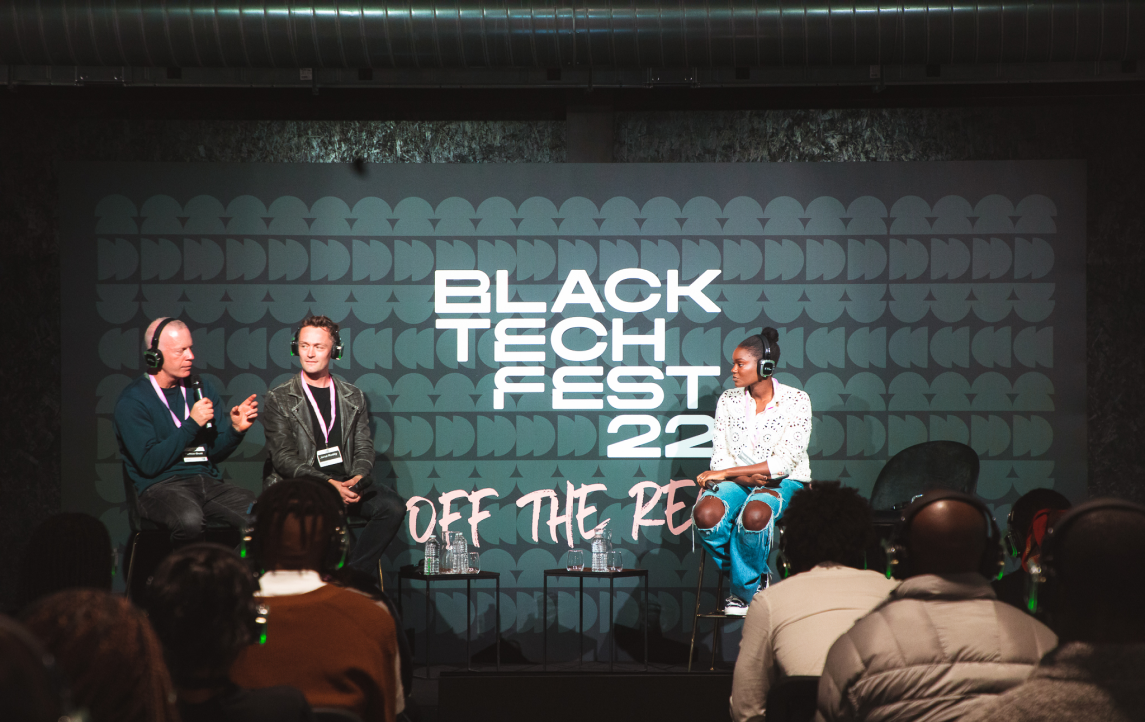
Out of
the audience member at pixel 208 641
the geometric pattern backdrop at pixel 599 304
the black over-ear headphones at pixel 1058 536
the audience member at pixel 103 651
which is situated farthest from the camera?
the geometric pattern backdrop at pixel 599 304

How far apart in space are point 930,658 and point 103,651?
4.23 ft

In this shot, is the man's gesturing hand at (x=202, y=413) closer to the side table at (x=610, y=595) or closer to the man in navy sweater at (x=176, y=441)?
the man in navy sweater at (x=176, y=441)

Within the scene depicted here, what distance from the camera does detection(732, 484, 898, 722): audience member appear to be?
223 centimetres

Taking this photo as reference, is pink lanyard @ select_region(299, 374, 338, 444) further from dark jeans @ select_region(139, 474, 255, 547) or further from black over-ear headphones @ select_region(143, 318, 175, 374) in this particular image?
black over-ear headphones @ select_region(143, 318, 175, 374)

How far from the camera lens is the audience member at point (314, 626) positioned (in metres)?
1.93

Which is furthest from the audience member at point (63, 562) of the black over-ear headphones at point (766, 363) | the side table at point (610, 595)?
the black over-ear headphones at point (766, 363)

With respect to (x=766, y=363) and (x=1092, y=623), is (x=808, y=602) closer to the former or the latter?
(x=1092, y=623)

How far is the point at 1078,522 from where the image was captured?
51.0 inches

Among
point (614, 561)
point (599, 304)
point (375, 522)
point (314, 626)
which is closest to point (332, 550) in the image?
point (314, 626)

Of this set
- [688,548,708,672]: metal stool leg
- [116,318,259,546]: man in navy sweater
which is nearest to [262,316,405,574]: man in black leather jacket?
[116,318,259,546]: man in navy sweater

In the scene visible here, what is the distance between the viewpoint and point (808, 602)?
228cm

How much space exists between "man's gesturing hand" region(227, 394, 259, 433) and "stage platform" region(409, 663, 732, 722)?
1.79m

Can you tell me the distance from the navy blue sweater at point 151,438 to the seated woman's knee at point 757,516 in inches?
102

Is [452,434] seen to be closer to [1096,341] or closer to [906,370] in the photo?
[906,370]
